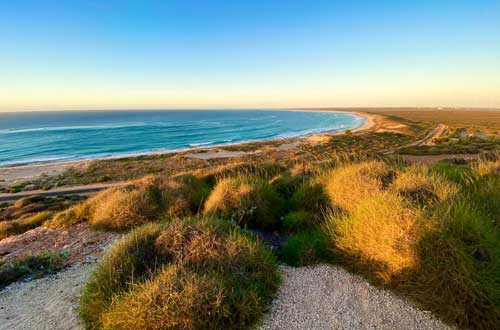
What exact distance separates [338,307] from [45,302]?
515 cm

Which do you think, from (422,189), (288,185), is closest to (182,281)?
(422,189)

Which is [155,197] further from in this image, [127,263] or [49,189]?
[49,189]

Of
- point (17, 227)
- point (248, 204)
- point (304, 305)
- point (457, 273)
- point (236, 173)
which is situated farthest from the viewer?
point (236, 173)

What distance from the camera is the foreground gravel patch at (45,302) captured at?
4.14 metres

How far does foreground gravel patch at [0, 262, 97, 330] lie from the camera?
4.14 meters

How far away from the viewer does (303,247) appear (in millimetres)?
5832

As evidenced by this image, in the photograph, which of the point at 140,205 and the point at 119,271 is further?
the point at 140,205

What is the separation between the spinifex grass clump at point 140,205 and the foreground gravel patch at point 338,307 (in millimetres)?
4805

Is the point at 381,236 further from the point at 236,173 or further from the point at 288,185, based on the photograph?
A: the point at 236,173

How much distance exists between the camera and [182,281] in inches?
153

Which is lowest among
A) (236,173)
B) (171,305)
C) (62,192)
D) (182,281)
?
(62,192)

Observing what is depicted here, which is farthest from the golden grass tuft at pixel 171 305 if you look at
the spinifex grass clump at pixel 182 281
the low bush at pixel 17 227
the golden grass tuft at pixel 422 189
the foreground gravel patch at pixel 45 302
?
the low bush at pixel 17 227

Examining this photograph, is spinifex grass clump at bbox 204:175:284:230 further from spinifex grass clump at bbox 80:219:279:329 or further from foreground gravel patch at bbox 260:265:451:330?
foreground gravel patch at bbox 260:265:451:330

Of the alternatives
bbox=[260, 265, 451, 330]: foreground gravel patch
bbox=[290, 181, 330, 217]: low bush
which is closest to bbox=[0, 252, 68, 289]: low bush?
bbox=[260, 265, 451, 330]: foreground gravel patch
